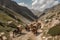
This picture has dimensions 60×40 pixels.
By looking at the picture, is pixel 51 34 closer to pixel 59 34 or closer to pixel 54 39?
pixel 59 34

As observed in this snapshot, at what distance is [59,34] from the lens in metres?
33.8

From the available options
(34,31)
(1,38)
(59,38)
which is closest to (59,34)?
(59,38)

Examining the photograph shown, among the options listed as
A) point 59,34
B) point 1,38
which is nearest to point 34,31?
point 1,38

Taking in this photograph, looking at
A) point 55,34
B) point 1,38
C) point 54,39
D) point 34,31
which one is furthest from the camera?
point 34,31

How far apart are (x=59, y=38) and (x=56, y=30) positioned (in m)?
4.83

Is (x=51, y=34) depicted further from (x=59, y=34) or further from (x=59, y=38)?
(x=59, y=38)

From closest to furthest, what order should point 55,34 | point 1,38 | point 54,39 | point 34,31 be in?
1. point 54,39
2. point 55,34
3. point 1,38
4. point 34,31

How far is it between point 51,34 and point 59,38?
15.0 feet

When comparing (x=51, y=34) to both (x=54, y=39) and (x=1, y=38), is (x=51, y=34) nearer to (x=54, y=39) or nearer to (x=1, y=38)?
(x=54, y=39)

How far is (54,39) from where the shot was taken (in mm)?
30438

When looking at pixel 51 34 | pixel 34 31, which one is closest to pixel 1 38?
pixel 51 34

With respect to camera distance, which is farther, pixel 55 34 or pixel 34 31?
pixel 34 31

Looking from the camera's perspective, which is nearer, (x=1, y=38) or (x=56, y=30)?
(x=56, y=30)

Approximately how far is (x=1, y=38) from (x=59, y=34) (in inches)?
454
